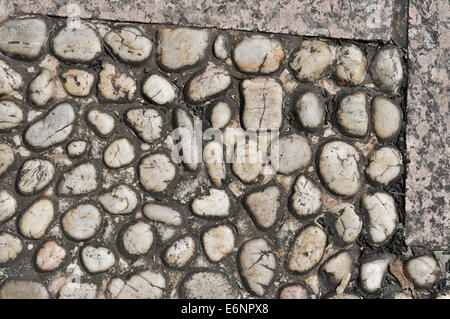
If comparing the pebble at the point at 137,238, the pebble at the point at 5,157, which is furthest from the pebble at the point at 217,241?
the pebble at the point at 5,157

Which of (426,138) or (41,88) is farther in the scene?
(426,138)

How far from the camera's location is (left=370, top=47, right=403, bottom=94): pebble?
4.79 feet

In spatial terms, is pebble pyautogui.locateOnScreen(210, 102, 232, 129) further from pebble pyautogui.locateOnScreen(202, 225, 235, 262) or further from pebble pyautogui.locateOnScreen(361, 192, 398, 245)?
pebble pyautogui.locateOnScreen(361, 192, 398, 245)

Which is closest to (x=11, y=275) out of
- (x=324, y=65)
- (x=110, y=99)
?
(x=110, y=99)

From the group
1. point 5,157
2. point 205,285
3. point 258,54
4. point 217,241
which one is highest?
point 258,54

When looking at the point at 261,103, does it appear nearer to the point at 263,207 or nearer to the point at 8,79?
the point at 263,207

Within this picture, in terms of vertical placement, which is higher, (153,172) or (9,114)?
(9,114)

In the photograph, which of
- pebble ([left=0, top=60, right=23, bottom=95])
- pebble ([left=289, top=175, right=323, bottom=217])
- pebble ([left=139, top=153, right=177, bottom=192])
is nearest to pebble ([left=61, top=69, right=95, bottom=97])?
pebble ([left=0, top=60, right=23, bottom=95])

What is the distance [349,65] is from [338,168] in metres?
0.26

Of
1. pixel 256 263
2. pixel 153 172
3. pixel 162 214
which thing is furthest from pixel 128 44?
pixel 256 263

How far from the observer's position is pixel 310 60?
1436 mm

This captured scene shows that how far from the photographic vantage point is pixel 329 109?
1.46 metres

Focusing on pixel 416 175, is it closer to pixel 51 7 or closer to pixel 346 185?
pixel 346 185

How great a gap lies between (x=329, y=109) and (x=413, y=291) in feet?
1.71
